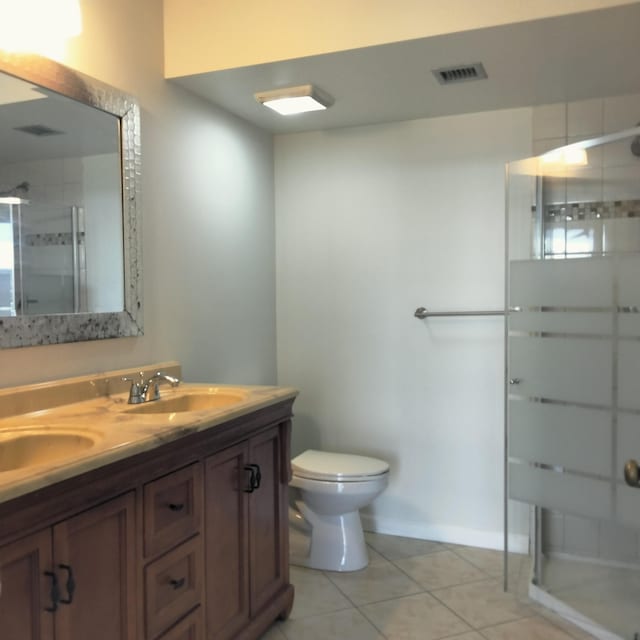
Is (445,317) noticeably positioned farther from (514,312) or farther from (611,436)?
(611,436)

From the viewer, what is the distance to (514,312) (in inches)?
97.9

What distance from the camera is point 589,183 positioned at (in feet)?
8.79

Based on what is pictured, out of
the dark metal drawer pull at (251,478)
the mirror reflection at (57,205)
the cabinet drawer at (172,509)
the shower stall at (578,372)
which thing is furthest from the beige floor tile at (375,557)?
the mirror reflection at (57,205)

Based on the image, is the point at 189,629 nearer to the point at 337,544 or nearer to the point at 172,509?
the point at 172,509

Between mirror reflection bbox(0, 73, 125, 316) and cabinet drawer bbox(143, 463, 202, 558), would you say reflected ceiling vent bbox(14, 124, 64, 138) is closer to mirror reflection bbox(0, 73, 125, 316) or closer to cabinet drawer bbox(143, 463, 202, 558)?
mirror reflection bbox(0, 73, 125, 316)

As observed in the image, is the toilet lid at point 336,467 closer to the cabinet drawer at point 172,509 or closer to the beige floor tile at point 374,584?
the beige floor tile at point 374,584

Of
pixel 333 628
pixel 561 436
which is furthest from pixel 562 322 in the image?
pixel 333 628

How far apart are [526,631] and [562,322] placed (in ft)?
3.55

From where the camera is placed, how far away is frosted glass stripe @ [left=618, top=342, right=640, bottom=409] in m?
2.16

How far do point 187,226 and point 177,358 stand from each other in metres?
0.52

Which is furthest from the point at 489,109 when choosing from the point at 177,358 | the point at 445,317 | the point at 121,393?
the point at 121,393

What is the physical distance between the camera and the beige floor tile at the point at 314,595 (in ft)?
7.75

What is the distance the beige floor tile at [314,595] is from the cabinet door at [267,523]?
196 mm

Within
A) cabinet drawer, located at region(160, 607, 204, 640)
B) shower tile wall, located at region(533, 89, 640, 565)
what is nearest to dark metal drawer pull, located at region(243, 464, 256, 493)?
cabinet drawer, located at region(160, 607, 204, 640)
